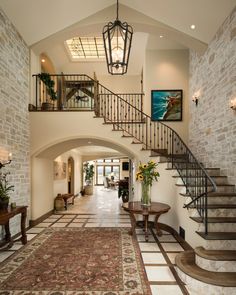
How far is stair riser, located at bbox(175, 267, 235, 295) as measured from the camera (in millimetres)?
2744

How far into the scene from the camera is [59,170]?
353 inches

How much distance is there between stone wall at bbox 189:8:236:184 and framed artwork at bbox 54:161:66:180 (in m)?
5.00

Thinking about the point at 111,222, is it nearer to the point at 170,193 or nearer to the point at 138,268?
the point at 170,193

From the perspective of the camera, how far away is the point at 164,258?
3975mm

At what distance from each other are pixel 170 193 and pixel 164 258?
6.26 feet

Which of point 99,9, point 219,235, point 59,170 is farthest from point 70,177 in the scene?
point 219,235

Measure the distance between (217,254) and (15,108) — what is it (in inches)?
200

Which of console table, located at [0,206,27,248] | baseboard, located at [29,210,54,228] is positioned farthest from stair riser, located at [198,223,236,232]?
baseboard, located at [29,210,54,228]

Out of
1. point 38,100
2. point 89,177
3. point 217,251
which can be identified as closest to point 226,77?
point 217,251

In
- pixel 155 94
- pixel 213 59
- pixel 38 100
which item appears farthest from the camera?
pixel 155 94

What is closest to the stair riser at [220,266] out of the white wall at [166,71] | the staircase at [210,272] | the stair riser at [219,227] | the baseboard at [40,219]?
the staircase at [210,272]

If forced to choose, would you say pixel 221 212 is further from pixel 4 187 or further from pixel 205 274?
pixel 4 187

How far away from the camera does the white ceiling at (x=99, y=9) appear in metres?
4.71

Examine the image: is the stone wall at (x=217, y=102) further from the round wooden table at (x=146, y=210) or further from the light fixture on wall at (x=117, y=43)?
the light fixture on wall at (x=117, y=43)
